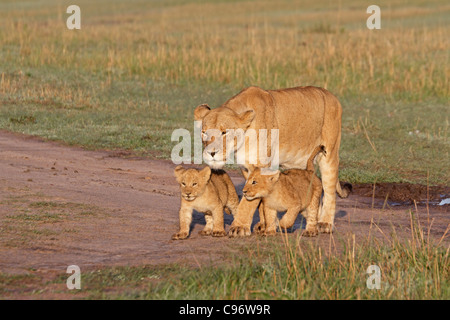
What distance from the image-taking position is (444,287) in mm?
5738

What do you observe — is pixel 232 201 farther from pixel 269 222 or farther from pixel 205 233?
pixel 269 222

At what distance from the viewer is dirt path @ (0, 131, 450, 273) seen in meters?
6.31

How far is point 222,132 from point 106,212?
187 cm

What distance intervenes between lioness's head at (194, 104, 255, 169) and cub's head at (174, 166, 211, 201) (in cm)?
45

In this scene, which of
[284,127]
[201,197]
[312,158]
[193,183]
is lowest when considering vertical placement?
[201,197]

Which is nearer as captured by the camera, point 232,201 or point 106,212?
point 232,201

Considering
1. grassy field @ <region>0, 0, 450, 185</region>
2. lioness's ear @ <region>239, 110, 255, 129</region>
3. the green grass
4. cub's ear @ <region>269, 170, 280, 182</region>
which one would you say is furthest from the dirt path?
grassy field @ <region>0, 0, 450, 185</region>

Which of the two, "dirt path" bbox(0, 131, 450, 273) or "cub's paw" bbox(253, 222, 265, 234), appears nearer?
"dirt path" bbox(0, 131, 450, 273)

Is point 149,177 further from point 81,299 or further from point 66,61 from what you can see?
point 66,61

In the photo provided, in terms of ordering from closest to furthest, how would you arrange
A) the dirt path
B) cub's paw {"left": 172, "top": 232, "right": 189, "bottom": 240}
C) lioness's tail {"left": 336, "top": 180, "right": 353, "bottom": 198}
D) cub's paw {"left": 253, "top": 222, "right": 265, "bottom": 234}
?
the dirt path, cub's paw {"left": 172, "top": 232, "right": 189, "bottom": 240}, cub's paw {"left": 253, "top": 222, "right": 265, "bottom": 234}, lioness's tail {"left": 336, "top": 180, "right": 353, "bottom": 198}

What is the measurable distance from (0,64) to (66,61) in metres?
1.85

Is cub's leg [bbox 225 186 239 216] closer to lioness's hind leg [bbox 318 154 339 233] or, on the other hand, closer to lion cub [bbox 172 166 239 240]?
lion cub [bbox 172 166 239 240]

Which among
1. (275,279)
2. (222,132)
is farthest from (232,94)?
(275,279)

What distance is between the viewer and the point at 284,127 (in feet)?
24.1
